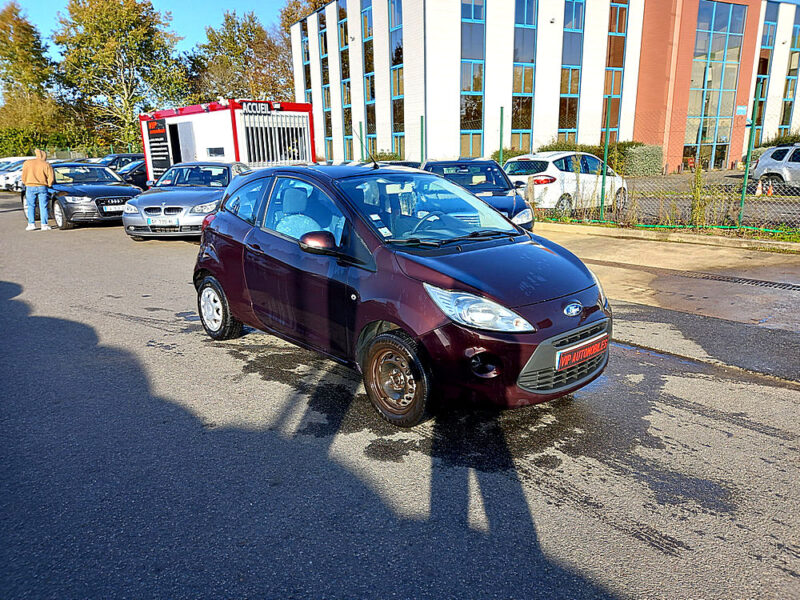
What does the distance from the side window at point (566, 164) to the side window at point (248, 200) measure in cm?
902

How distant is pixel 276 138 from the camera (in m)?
16.1

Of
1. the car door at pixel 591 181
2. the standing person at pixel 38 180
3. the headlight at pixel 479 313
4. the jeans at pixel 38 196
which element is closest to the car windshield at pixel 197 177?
the standing person at pixel 38 180

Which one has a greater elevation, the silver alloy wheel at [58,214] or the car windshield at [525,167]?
the car windshield at [525,167]

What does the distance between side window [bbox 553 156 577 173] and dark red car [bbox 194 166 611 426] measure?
836 centimetres

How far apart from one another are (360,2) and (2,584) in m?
34.3

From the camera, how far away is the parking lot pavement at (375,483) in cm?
246

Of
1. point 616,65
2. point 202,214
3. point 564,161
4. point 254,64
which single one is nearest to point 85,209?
point 202,214

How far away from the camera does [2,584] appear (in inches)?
95.1

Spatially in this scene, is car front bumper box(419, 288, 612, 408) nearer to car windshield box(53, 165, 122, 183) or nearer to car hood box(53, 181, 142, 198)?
car hood box(53, 181, 142, 198)

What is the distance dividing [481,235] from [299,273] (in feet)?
4.56

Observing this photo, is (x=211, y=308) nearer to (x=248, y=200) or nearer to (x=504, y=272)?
(x=248, y=200)

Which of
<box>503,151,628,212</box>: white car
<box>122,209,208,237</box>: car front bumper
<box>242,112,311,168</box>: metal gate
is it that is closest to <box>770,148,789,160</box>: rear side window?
<box>503,151,628,212</box>: white car

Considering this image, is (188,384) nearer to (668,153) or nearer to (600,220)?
(600,220)

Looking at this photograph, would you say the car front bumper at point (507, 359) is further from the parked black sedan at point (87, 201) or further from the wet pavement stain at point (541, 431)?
the parked black sedan at point (87, 201)
